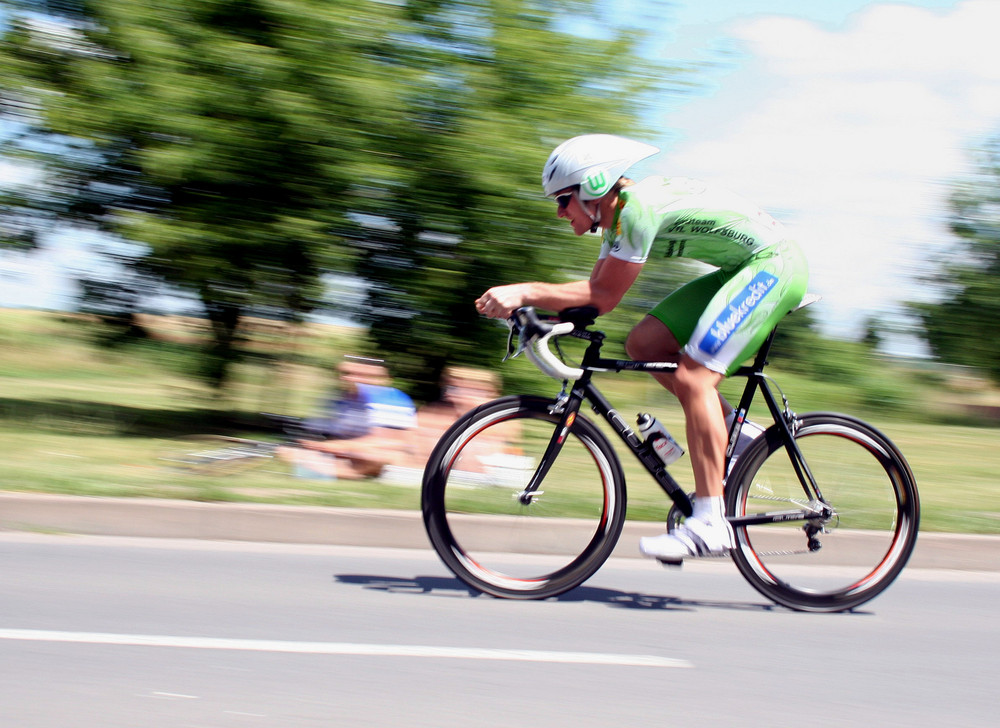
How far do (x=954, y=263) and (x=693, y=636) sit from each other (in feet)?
115

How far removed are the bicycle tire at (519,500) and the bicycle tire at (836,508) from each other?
624mm

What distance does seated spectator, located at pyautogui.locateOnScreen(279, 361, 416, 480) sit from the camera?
7.38m

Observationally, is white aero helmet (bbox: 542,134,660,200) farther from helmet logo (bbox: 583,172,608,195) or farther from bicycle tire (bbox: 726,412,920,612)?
bicycle tire (bbox: 726,412,920,612)

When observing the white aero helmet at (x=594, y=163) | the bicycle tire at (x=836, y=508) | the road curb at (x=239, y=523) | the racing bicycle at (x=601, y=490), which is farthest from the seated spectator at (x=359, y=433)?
the white aero helmet at (x=594, y=163)

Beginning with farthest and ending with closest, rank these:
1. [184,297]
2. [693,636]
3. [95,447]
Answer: [184,297] → [95,447] → [693,636]

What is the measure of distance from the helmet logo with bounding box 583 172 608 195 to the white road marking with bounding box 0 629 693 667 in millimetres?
1812

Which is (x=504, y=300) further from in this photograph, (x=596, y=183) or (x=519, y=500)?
(x=519, y=500)

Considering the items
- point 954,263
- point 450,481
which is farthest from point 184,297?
point 954,263

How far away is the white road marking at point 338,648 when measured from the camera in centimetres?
383

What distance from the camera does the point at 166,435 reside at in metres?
9.68

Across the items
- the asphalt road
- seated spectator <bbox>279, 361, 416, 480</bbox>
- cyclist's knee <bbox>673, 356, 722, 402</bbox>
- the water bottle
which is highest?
cyclist's knee <bbox>673, 356, 722, 402</bbox>

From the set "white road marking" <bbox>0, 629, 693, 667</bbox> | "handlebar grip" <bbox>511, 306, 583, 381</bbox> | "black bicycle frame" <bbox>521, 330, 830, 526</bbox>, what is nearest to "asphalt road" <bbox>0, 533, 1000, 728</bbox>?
"white road marking" <bbox>0, 629, 693, 667</bbox>

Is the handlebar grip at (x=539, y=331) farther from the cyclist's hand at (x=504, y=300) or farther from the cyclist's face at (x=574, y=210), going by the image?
the cyclist's face at (x=574, y=210)

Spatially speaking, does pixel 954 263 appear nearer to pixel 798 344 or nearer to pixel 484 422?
pixel 798 344
